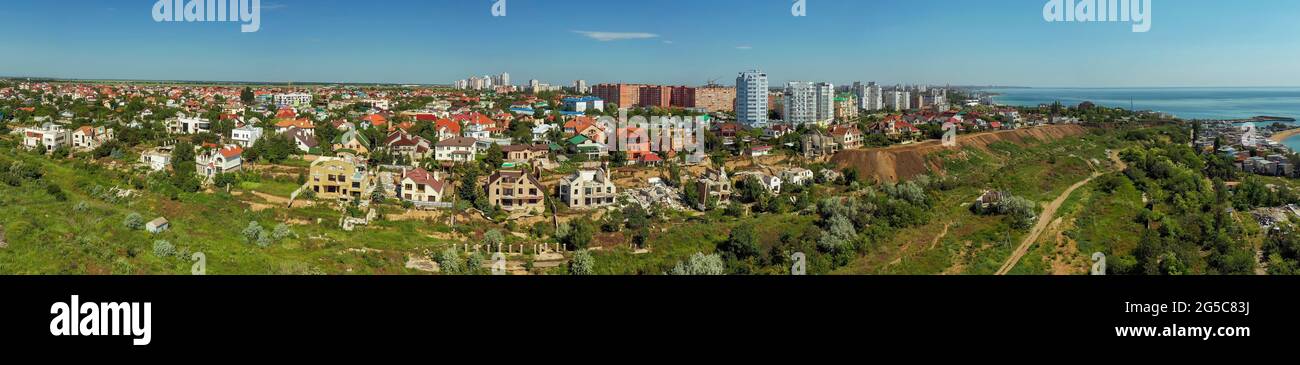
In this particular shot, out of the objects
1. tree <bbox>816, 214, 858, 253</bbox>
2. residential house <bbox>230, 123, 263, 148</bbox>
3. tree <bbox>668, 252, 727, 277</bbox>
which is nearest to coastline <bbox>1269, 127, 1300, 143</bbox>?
tree <bbox>816, 214, 858, 253</bbox>

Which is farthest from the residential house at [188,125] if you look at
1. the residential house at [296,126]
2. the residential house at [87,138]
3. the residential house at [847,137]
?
the residential house at [847,137]

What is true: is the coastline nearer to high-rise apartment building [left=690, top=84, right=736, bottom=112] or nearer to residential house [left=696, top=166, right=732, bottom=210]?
residential house [left=696, top=166, right=732, bottom=210]

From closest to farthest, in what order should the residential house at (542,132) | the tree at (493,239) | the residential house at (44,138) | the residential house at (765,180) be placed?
the tree at (493,239) → the residential house at (765,180) → the residential house at (44,138) → the residential house at (542,132)

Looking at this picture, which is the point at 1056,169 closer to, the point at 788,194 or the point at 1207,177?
the point at 1207,177

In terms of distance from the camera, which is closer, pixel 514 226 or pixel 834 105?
pixel 514 226

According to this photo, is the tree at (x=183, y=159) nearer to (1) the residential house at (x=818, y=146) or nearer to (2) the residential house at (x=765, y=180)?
(2) the residential house at (x=765, y=180)

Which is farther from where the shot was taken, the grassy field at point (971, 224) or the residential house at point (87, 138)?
the residential house at point (87, 138)
